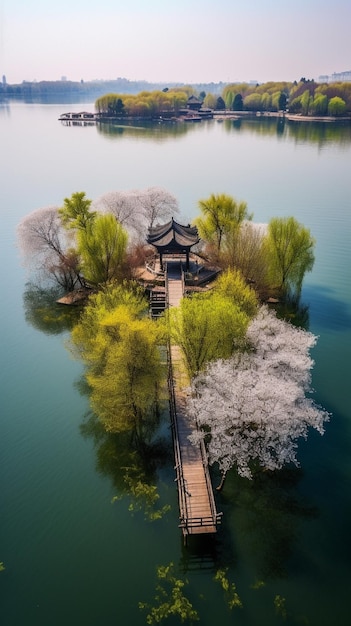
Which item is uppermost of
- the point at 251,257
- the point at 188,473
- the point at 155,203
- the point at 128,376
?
the point at 155,203

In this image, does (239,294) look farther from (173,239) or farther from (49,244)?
(49,244)

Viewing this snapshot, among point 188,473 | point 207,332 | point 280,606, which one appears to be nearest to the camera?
point 280,606

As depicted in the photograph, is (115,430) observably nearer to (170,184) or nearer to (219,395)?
(219,395)

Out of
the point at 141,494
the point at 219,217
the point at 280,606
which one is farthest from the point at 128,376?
the point at 219,217

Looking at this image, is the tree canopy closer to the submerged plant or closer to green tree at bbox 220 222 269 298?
the submerged plant

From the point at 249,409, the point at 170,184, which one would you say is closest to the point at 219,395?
the point at 249,409

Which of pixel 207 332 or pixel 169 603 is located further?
pixel 207 332
